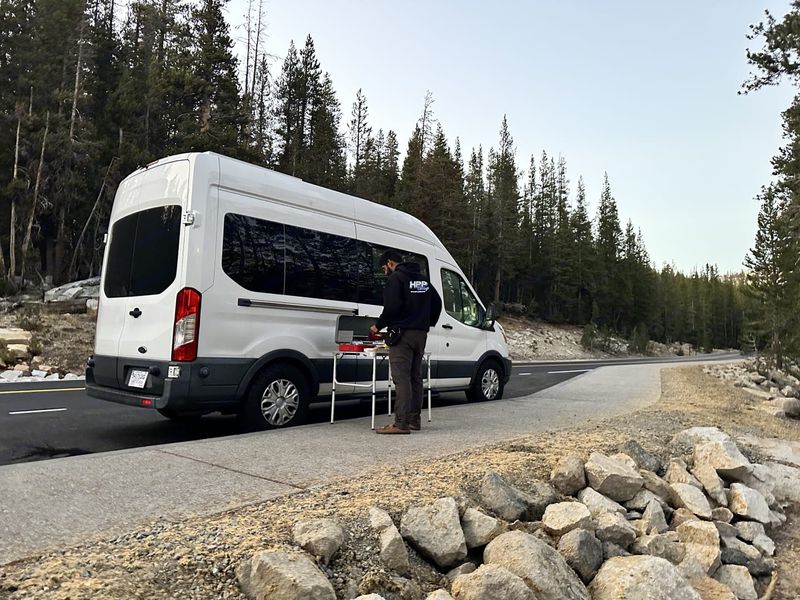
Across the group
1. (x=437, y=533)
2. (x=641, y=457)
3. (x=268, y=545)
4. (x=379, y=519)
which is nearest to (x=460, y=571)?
(x=437, y=533)

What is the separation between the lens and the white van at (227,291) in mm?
6008

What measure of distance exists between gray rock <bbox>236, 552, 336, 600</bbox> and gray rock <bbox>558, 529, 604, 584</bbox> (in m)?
1.71

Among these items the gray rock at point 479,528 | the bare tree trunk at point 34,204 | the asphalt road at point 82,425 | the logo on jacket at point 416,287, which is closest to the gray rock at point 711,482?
the gray rock at point 479,528

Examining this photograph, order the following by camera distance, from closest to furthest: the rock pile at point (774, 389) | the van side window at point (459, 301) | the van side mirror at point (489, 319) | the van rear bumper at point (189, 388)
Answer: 1. the van rear bumper at point (189, 388)
2. the van side window at point (459, 301)
3. the van side mirror at point (489, 319)
4. the rock pile at point (774, 389)

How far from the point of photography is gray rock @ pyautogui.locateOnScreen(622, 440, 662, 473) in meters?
5.85

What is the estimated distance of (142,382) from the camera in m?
6.09

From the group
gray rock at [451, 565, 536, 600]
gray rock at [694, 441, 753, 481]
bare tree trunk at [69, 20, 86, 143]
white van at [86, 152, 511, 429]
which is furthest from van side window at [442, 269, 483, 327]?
bare tree trunk at [69, 20, 86, 143]

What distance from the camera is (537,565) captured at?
3217mm

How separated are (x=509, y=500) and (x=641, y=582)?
97 centimetres

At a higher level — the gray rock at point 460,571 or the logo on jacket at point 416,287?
the logo on jacket at point 416,287

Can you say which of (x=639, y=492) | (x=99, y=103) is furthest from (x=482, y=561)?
(x=99, y=103)

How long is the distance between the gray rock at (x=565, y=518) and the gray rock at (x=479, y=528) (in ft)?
1.51

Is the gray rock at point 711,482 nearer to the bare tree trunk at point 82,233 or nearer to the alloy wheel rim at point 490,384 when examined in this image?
the alloy wheel rim at point 490,384

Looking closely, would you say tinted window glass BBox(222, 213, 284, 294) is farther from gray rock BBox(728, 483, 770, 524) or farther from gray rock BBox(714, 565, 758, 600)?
gray rock BBox(728, 483, 770, 524)
